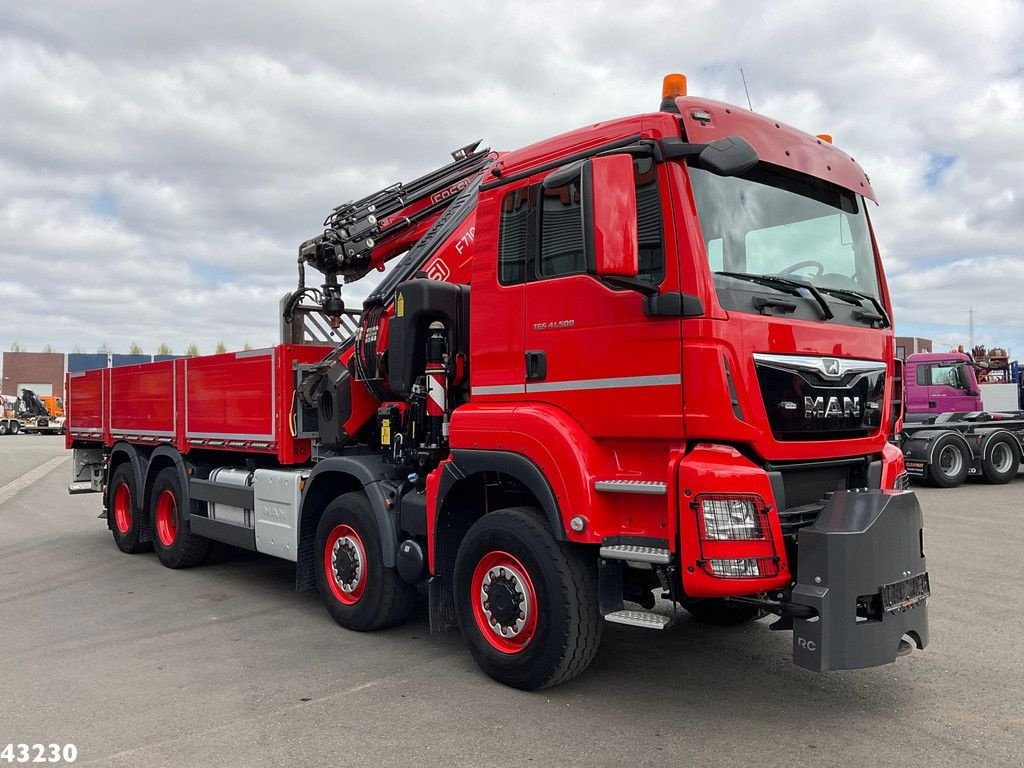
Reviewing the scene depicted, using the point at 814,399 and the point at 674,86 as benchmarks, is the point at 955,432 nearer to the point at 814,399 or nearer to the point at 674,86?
the point at 814,399

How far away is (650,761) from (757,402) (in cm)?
171

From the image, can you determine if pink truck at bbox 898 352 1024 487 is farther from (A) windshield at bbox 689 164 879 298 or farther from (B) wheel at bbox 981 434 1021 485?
Answer: (A) windshield at bbox 689 164 879 298

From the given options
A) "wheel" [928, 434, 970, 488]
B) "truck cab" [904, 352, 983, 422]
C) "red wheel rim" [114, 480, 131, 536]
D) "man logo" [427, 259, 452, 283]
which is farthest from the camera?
"truck cab" [904, 352, 983, 422]

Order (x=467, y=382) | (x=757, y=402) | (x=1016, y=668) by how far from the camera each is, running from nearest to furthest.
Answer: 1. (x=757, y=402)
2. (x=1016, y=668)
3. (x=467, y=382)

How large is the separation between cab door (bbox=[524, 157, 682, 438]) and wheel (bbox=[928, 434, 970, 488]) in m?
13.5

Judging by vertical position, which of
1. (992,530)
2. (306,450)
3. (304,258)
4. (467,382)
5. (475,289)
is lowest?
(992,530)

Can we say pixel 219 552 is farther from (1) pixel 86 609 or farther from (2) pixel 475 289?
(2) pixel 475 289

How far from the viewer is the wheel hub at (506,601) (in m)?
4.64

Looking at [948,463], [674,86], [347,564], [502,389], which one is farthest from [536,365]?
[948,463]

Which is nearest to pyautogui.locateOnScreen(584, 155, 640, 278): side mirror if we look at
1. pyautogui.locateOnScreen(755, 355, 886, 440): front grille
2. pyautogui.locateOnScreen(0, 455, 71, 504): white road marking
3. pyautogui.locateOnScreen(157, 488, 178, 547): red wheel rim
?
pyautogui.locateOnScreen(755, 355, 886, 440): front grille

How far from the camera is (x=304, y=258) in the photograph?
25.3ft

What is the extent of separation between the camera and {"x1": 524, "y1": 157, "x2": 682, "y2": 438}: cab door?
13.5 ft

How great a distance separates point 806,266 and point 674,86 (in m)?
1.21

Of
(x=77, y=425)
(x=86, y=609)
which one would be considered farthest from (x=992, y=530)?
(x=77, y=425)
